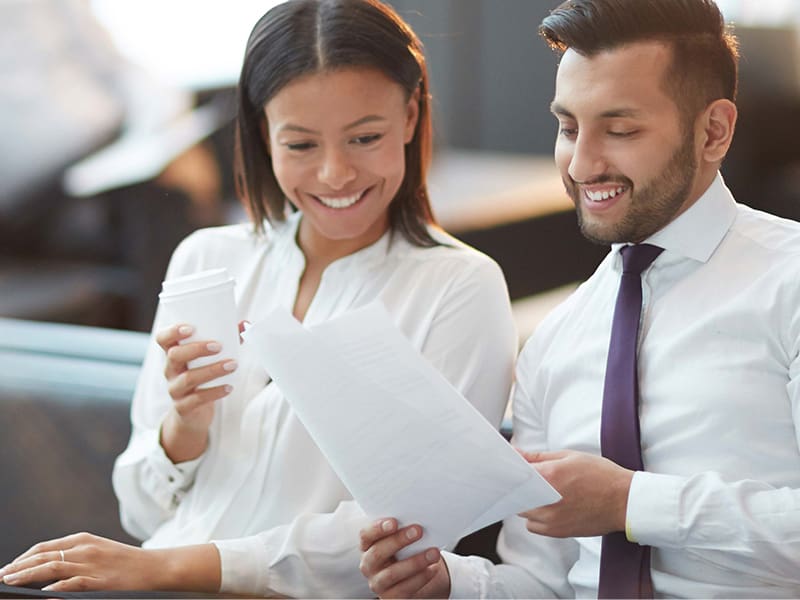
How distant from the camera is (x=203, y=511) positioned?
1663 millimetres

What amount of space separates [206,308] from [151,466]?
1.03ft

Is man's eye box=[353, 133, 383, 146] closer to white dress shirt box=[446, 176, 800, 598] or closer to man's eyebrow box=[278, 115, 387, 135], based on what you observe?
man's eyebrow box=[278, 115, 387, 135]

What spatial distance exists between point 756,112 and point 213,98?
7.43 feet

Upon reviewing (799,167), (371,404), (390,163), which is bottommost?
(799,167)

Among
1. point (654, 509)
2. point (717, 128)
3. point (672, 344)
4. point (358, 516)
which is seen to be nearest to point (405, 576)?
point (358, 516)

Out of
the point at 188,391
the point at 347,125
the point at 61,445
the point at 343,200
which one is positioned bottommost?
the point at 61,445

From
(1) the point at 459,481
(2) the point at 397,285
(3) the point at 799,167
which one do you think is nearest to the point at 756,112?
(3) the point at 799,167

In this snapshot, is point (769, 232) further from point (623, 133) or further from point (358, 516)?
point (358, 516)

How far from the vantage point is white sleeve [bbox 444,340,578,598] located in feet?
4.75

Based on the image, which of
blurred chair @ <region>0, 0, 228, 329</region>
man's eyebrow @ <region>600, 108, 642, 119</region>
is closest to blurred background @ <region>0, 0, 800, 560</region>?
blurred chair @ <region>0, 0, 228, 329</region>

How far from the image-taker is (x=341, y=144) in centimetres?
157

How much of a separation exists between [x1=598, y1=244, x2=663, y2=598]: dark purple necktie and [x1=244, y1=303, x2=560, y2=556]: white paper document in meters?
0.16

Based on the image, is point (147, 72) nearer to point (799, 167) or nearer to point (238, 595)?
point (799, 167)

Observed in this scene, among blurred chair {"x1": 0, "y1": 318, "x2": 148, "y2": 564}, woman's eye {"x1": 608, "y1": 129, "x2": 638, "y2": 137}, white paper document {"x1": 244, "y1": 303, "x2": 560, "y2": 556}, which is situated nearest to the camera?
white paper document {"x1": 244, "y1": 303, "x2": 560, "y2": 556}
